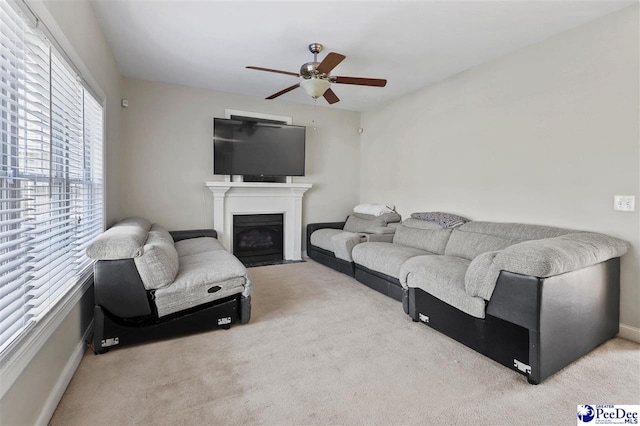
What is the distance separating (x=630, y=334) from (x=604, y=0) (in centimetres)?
248

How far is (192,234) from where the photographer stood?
4078 millimetres

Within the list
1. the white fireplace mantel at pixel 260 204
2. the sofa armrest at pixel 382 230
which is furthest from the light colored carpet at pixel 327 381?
the white fireplace mantel at pixel 260 204

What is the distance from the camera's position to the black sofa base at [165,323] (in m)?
2.09

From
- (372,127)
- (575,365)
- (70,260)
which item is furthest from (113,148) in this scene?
(575,365)

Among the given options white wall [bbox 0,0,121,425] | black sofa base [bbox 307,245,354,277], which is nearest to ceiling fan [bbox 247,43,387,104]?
white wall [bbox 0,0,121,425]

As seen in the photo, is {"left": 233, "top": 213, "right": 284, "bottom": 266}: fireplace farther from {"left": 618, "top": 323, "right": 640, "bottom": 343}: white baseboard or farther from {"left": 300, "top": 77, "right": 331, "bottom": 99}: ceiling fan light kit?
{"left": 618, "top": 323, "right": 640, "bottom": 343}: white baseboard

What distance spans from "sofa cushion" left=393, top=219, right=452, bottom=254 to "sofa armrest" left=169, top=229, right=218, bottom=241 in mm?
2465

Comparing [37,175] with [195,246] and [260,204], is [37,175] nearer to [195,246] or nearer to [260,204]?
[195,246]

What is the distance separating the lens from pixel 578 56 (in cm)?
259

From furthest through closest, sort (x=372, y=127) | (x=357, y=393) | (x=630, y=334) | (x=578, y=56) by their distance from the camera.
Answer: (x=372, y=127)
(x=578, y=56)
(x=630, y=334)
(x=357, y=393)

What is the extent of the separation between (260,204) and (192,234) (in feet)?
3.58

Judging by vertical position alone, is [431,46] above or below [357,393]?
above

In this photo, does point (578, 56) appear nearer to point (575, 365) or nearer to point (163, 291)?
point (575, 365)

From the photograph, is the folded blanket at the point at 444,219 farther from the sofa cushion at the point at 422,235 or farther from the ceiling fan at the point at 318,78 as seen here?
the ceiling fan at the point at 318,78
